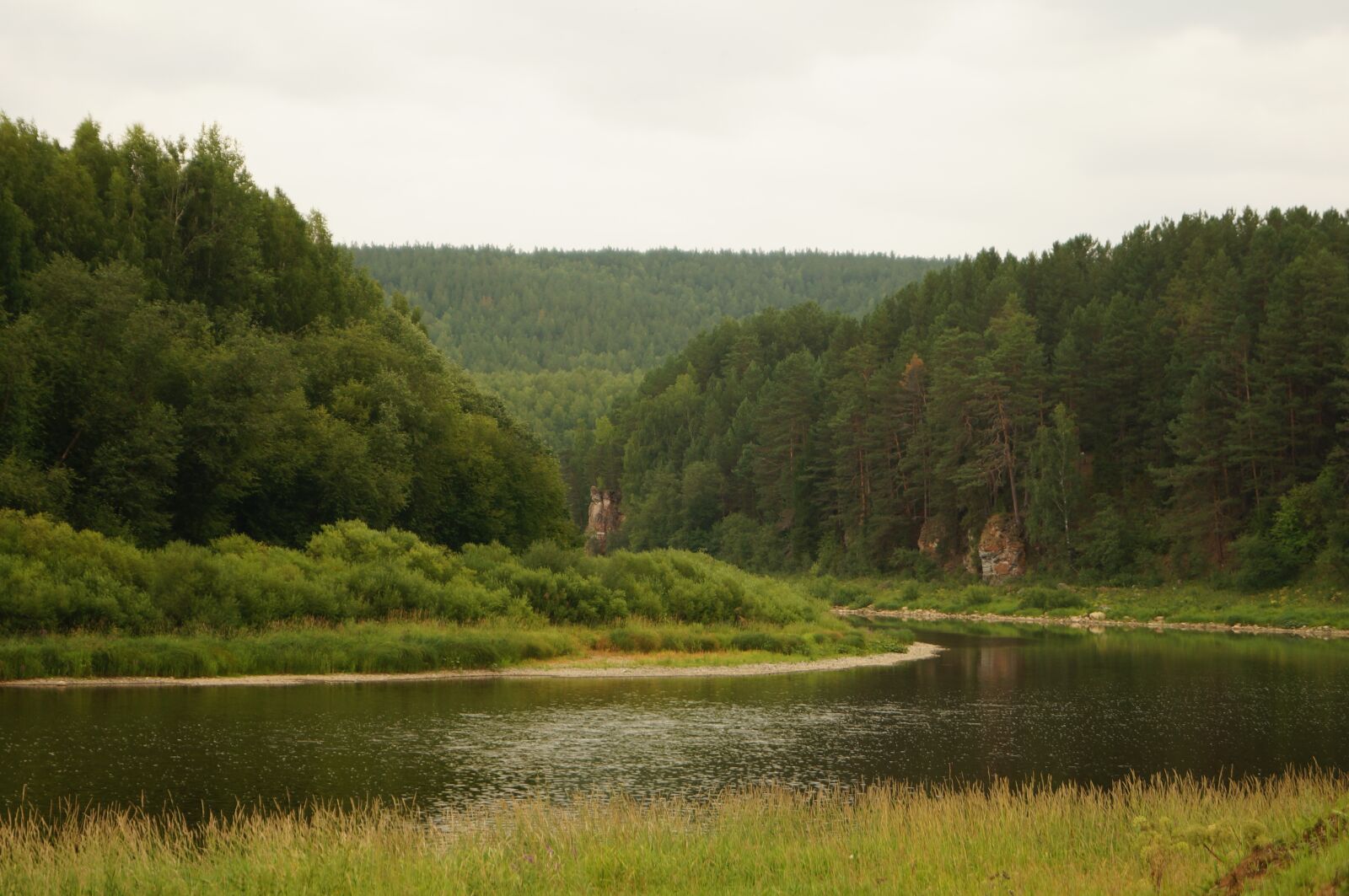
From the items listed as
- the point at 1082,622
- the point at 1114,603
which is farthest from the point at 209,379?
the point at 1114,603

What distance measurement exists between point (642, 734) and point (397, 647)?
17358 millimetres

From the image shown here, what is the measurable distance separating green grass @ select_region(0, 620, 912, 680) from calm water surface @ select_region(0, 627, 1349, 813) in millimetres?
2748

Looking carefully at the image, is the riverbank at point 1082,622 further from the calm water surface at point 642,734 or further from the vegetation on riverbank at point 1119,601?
the calm water surface at point 642,734

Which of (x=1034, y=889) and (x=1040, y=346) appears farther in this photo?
(x=1040, y=346)

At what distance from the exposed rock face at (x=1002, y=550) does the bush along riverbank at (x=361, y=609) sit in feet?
124

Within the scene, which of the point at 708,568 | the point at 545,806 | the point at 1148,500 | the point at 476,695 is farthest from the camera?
the point at 1148,500

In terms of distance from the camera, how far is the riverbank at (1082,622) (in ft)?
245

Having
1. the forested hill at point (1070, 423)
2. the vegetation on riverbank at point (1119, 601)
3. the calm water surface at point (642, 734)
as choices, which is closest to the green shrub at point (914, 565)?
the forested hill at point (1070, 423)

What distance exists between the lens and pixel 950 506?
381ft

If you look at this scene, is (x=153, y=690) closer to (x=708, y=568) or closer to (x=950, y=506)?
(x=708, y=568)

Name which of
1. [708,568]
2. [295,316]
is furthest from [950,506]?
[295,316]

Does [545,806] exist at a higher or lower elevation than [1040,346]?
lower

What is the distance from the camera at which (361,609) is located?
5391 cm

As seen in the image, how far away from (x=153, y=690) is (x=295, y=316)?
45.5 meters
